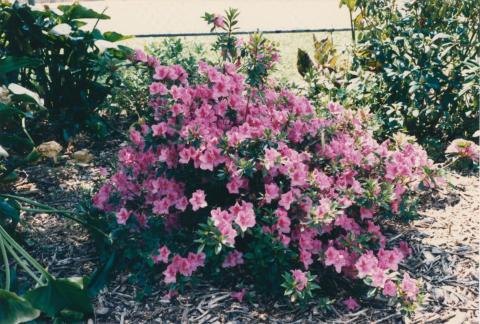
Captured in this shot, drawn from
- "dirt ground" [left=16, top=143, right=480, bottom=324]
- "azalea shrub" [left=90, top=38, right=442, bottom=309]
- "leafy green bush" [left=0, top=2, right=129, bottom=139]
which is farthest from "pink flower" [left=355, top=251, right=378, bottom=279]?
"leafy green bush" [left=0, top=2, right=129, bottom=139]

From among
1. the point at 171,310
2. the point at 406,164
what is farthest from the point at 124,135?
the point at 406,164

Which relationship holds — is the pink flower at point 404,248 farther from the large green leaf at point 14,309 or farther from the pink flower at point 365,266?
the large green leaf at point 14,309

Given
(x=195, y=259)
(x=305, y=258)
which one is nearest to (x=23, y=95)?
(x=195, y=259)

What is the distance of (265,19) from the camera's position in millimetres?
8586

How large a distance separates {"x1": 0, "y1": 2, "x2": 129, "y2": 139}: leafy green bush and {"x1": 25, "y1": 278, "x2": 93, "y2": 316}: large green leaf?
1.60 meters

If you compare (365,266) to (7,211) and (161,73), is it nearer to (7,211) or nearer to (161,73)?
(161,73)

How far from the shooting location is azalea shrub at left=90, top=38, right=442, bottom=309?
8.21 feet

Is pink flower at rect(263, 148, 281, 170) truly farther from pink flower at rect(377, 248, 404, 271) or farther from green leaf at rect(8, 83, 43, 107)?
green leaf at rect(8, 83, 43, 107)

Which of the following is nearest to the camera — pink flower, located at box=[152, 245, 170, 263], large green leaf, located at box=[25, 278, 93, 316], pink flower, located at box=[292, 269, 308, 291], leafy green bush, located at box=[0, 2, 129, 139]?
large green leaf, located at box=[25, 278, 93, 316]

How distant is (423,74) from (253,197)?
5.85ft

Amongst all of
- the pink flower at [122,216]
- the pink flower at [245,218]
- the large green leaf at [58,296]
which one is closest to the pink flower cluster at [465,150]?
the pink flower at [245,218]

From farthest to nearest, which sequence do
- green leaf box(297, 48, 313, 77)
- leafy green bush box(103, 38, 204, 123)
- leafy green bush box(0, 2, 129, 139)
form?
A: green leaf box(297, 48, 313, 77) → leafy green bush box(103, 38, 204, 123) → leafy green bush box(0, 2, 129, 139)

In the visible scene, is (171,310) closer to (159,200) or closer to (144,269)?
(144,269)

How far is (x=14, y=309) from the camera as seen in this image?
206 cm
